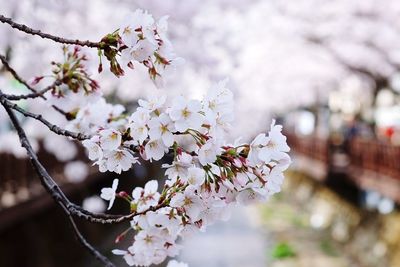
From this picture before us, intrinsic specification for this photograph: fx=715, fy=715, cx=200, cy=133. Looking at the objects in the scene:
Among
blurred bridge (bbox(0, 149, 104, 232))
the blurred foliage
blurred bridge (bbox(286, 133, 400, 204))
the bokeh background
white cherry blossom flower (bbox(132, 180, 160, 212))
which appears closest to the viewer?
white cherry blossom flower (bbox(132, 180, 160, 212))

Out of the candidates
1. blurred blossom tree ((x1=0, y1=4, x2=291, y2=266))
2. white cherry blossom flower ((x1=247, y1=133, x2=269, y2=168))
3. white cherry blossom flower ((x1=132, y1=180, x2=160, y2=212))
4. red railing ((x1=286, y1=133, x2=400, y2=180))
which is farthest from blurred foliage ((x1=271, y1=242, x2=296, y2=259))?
white cherry blossom flower ((x1=247, y1=133, x2=269, y2=168))

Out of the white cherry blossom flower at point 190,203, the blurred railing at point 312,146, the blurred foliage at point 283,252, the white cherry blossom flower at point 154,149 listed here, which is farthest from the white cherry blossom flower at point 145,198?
the blurred railing at point 312,146

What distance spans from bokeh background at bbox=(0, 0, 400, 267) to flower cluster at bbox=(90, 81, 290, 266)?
800mm

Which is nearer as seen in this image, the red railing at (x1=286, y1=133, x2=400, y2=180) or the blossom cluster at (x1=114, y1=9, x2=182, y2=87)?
the blossom cluster at (x1=114, y1=9, x2=182, y2=87)

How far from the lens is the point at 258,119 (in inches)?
874

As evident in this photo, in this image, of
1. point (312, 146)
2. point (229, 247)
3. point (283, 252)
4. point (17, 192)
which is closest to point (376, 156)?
point (283, 252)

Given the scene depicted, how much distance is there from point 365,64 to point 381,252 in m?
6.65

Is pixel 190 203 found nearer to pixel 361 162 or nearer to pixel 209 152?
pixel 209 152

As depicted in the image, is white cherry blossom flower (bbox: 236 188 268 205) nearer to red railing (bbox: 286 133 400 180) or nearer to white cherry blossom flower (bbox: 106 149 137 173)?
white cherry blossom flower (bbox: 106 149 137 173)

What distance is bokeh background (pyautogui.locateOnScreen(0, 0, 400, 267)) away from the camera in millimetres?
8352

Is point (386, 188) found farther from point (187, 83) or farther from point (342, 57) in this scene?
point (342, 57)

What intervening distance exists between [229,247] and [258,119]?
671 cm

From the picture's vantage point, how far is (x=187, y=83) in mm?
9680

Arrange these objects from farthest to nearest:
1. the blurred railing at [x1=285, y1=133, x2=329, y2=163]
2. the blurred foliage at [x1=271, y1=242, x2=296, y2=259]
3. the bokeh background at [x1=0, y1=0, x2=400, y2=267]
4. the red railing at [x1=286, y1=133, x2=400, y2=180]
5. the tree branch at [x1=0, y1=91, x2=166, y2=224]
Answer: the blurred railing at [x1=285, y1=133, x2=329, y2=163] → the blurred foliage at [x1=271, y1=242, x2=296, y2=259] → the red railing at [x1=286, y1=133, x2=400, y2=180] → the bokeh background at [x1=0, y1=0, x2=400, y2=267] → the tree branch at [x1=0, y1=91, x2=166, y2=224]
